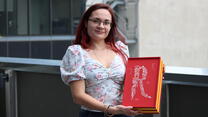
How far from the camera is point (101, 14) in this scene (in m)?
2.75

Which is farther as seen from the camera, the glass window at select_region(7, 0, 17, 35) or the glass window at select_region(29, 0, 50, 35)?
the glass window at select_region(29, 0, 50, 35)

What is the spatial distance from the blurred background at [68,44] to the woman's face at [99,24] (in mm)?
668

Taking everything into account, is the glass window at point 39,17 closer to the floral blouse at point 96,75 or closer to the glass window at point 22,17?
the glass window at point 22,17

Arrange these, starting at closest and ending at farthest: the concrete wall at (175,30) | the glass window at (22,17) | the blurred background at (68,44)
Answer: the blurred background at (68,44) → the glass window at (22,17) → the concrete wall at (175,30)

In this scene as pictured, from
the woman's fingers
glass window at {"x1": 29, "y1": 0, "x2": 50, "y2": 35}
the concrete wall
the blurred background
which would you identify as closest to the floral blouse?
the woman's fingers

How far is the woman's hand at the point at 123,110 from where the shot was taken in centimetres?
249

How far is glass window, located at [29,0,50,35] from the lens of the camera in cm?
2562

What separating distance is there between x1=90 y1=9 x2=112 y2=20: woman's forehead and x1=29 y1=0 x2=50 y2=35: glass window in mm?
22783

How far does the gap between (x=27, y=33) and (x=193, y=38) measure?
26.9m

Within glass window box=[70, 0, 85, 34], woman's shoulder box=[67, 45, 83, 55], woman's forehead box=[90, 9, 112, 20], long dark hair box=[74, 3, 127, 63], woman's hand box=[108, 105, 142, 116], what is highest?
glass window box=[70, 0, 85, 34]

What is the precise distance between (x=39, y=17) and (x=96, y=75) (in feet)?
78.0

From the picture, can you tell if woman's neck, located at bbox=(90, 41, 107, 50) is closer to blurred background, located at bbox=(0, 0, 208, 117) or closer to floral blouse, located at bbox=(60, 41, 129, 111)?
floral blouse, located at bbox=(60, 41, 129, 111)

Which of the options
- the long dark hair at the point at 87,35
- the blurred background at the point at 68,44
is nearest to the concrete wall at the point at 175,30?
the blurred background at the point at 68,44

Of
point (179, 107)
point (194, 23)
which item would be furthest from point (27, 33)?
point (194, 23)
